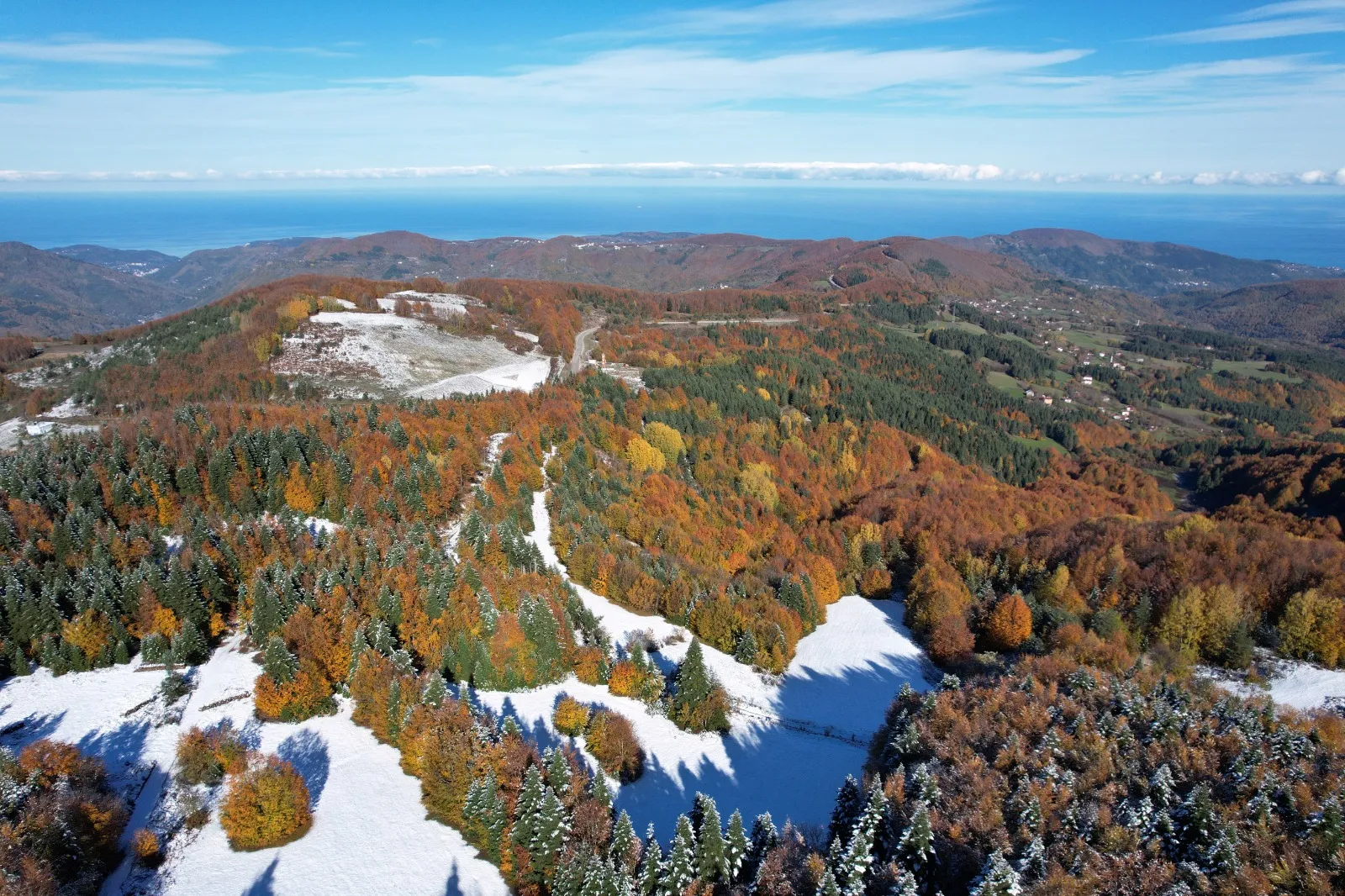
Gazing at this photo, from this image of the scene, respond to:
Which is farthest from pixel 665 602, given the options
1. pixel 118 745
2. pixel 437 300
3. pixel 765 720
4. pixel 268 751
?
pixel 437 300

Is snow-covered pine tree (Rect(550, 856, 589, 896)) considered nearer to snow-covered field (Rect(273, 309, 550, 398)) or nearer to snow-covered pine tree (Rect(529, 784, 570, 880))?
snow-covered pine tree (Rect(529, 784, 570, 880))

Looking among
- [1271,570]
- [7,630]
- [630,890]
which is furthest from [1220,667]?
[7,630]

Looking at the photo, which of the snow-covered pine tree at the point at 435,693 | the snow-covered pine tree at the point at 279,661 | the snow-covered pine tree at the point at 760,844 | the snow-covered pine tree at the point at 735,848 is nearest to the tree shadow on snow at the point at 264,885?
the snow-covered pine tree at the point at 435,693

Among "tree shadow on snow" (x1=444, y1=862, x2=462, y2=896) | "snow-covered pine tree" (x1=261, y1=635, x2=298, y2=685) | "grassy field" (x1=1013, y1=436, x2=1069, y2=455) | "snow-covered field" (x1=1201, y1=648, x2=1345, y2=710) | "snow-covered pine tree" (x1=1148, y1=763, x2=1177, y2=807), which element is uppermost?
"snow-covered pine tree" (x1=1148, y1=763, x2=1177, y2=807)

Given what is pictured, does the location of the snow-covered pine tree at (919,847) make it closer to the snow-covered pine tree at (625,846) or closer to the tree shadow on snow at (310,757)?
the snow-covered pine tree at (625,846)

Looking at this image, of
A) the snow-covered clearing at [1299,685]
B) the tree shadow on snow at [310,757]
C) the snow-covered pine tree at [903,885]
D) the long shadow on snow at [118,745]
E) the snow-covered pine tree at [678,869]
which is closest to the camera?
the snow-covered pine tree at [903,885]

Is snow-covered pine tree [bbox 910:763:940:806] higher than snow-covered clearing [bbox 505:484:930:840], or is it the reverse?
snow-covered pine tree [bbox 910:763:940:806]

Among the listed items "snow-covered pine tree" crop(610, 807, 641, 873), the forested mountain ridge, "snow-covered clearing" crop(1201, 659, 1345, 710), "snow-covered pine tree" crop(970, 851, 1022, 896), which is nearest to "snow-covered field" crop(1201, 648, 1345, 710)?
"snow-covered clearing" crop(1201, 659, 1345, 710)
